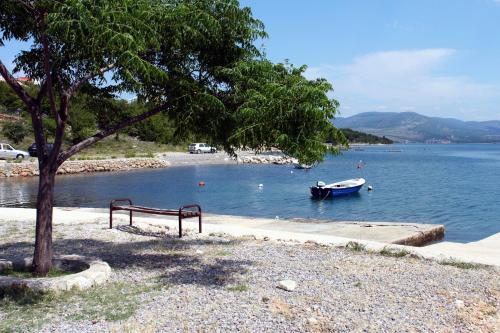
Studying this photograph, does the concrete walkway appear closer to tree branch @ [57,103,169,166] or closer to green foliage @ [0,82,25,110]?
tree branch @ [57,103,169,166]

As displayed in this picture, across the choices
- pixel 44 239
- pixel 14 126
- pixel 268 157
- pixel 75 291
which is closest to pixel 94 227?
pixel 44 239

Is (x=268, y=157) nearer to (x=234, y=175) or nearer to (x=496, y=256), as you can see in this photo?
(x=234, y=175)

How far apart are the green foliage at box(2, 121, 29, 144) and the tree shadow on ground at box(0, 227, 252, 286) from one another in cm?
5877

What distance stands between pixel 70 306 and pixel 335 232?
10.9 m

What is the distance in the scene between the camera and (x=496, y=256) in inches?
519

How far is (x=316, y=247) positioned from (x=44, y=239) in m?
6.41

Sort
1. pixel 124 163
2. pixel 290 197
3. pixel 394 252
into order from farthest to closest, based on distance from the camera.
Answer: pixel 124 163 < pixel 290 197 < pixel 394 252

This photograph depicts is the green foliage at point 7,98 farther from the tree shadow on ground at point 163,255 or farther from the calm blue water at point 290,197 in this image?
the tree shadow on ground at point 163,255

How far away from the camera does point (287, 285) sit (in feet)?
27.9

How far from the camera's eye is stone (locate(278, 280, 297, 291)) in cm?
844

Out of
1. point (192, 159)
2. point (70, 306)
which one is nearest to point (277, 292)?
point (70, 306)

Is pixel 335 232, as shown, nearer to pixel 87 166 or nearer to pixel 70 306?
pixel 70 306

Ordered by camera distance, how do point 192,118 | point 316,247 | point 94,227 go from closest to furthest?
point 192,118
point 316,247
point 94,227

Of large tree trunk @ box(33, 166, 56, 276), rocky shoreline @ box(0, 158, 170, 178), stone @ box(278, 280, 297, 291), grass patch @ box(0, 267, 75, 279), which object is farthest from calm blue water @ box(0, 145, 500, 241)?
large tree trunk @ box(33, 166, 56, 276)
